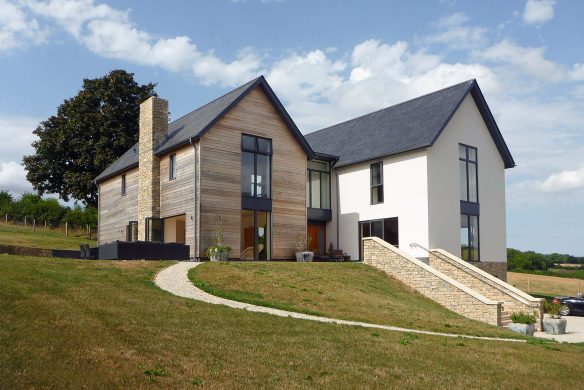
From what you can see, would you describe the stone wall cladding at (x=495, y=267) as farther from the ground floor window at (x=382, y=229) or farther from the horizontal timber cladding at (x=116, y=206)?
the horizontal timber cladding at (x=116, y=206)

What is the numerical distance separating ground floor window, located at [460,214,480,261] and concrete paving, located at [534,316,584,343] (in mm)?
5655

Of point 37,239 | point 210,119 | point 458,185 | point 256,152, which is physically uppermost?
point 210,119

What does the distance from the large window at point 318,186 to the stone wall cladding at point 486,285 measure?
786 centimetres

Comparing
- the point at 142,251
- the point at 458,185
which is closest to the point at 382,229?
the point at 458,185

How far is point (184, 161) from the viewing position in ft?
90.5

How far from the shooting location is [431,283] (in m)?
23.9

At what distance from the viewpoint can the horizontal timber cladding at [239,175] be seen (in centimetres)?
2664

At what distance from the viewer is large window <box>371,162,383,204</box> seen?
3120 centimetres

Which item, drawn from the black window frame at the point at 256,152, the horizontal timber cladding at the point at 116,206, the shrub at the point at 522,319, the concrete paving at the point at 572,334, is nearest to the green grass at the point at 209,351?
the concrete paving at the point at 572,334

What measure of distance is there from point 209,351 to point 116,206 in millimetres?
26476

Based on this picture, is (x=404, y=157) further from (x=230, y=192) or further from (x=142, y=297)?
(x=142, y=297)

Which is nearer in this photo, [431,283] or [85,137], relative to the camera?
[431,283]

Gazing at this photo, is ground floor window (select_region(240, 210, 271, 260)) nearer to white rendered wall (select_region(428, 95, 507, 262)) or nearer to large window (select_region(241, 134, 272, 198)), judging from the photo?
large window (select_region(241, 134, 272, 198))

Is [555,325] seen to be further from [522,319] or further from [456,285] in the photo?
[456,285]
